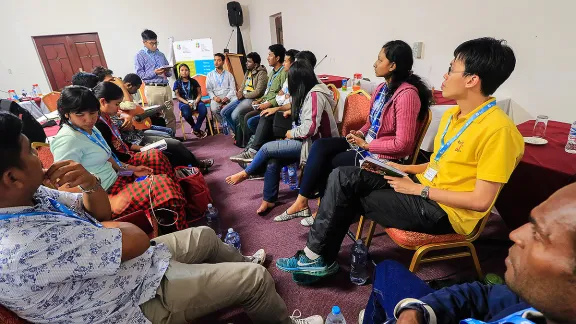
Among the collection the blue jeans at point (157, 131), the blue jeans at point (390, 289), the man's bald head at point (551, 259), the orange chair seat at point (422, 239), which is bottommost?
the orange chair seat at point (422, 239)

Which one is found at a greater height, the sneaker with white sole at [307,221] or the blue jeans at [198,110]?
the blue jeans at [198,110]

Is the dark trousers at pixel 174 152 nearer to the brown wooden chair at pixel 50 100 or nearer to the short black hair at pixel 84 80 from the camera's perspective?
the short black hair at pixel 84 80

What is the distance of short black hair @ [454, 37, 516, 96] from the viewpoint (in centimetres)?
114

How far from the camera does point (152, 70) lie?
4.63 meters

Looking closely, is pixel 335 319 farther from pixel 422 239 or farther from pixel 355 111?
pixel 355 111

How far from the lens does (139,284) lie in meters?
0.97

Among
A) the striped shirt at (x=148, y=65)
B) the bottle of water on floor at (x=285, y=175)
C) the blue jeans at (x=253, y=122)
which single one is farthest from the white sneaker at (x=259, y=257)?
the striped shirt at (x=148, y=65)

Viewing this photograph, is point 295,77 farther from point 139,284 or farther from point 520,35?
point 520,35

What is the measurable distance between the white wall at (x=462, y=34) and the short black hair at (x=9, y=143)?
299 cm

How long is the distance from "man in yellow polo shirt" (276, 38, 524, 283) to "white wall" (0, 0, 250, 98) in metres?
7.48

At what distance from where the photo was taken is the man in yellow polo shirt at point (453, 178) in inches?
42.6

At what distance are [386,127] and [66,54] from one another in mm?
7828

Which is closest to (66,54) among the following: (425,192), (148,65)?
(148,65)

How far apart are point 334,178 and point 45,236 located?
1156mm
